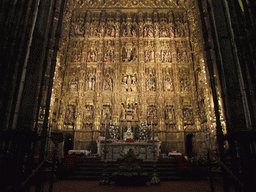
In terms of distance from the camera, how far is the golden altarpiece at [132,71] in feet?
46.4

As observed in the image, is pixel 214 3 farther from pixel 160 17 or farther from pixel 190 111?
pixel 160 17

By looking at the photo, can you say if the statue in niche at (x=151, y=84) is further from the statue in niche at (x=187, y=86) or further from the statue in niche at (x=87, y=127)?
the statue in niche at (x=87, y=127)

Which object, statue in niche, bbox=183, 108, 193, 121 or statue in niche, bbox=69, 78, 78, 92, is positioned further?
statue in niche, bbox=69, 78, 78, 92

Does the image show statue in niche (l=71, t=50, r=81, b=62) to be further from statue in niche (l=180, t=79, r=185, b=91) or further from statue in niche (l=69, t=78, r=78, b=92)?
statue in niche (l=180, t=79, r=185, b=91)

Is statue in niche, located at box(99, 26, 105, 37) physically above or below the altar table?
above

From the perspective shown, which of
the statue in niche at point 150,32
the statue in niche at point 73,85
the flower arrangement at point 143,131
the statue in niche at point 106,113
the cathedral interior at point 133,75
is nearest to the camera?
the flower arrangement at point 143,131

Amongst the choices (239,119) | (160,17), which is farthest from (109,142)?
(160,17)

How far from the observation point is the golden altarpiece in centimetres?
1416

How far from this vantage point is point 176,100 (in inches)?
583

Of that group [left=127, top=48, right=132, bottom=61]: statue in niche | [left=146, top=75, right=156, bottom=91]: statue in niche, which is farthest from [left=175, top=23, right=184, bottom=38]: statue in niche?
[left=146, top=75, right=156, bottom=91]: statue in niche

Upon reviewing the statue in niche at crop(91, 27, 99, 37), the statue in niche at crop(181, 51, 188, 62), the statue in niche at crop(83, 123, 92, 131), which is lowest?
the statue in niche at crop(83, 123, 92, 131)

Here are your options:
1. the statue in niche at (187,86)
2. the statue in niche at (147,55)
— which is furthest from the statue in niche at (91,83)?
the statue in niche at (187,86)

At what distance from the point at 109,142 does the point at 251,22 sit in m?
8.03

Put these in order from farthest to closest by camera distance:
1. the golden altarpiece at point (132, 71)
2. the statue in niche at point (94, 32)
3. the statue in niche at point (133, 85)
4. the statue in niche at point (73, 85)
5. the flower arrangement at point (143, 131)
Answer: the statue in niche at point (94, 32) → the statue in niche at point (133, 85) → the statue in niche at point (73, 85) → the golden altarpiece at point (132, 71) → the flower arrangement at point (143, 131)
